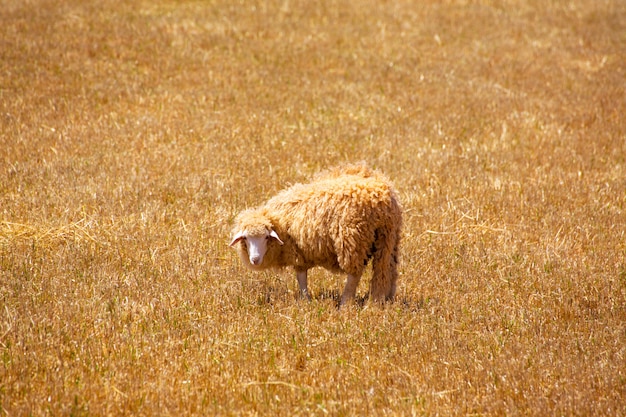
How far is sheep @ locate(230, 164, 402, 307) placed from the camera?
6.71 meters

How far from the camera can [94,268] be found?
7.42m

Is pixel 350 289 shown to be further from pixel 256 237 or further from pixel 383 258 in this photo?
pixel 256 237

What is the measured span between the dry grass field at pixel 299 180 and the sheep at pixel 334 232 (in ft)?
1.14

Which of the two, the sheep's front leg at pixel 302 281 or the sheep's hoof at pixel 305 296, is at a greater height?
the sheep's front leg at pixel 302 281

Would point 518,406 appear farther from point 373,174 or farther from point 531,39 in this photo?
point 531,39

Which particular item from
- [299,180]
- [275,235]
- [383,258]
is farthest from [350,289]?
[299,180]

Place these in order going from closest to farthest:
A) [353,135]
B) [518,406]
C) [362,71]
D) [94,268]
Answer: [518,406], [94,268], [353,135], [362,71]

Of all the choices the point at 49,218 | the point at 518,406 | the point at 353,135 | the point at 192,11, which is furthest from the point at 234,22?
the point at 518,406

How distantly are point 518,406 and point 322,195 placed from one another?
275cm

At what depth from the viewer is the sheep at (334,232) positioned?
6.71 metres

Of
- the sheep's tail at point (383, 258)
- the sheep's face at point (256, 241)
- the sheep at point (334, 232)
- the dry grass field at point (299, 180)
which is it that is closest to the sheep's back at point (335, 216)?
the sheep at point (334, 232)

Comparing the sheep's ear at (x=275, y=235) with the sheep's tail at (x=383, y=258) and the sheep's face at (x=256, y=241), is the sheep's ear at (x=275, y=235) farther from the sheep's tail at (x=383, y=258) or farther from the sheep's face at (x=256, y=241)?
the sheep's tail at (x=383, y=258)

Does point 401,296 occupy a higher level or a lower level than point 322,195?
lower

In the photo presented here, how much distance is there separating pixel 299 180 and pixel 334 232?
13.2 ft
